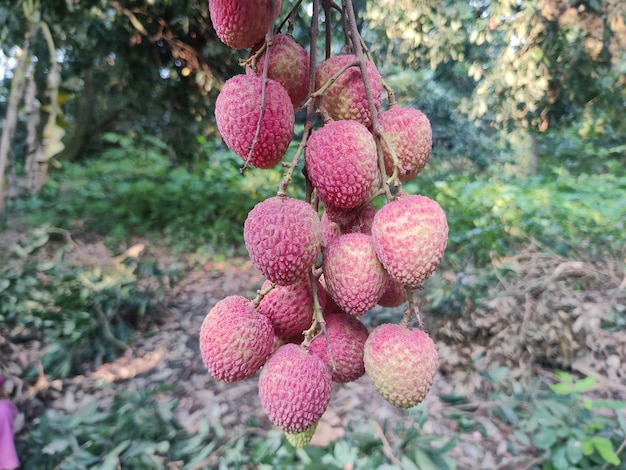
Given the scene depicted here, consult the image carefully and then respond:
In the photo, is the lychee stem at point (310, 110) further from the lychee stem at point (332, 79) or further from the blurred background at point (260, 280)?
the blurred background at point (260, 280)

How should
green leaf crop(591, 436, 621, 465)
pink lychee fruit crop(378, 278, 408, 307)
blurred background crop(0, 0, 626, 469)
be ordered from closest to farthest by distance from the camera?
pink lychee fruit crop(378, 278, 408, 307)
green leaf crop(591, 436, 621, 465)
blurred background crop(0, 0, 626, 469)

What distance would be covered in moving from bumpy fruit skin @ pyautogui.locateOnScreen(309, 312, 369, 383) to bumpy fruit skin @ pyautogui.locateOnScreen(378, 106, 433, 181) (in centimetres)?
19

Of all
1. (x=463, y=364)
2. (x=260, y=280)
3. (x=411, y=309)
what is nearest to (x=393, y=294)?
(x=411, y=309)

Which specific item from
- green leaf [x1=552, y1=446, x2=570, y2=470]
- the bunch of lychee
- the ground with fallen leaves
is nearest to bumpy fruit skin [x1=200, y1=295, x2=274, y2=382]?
the bunch of lychee

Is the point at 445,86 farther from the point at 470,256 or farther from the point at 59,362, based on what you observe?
the point at 59,362

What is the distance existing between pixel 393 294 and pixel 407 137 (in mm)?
199

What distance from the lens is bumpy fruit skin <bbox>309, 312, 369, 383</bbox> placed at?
22.2 inches

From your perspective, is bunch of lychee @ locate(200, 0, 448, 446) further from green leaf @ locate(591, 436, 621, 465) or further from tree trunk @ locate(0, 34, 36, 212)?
green leaf @ locate(591, 436, 621, 465)

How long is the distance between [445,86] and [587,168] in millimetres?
3984

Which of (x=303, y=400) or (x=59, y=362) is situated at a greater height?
(x=303, y=400)

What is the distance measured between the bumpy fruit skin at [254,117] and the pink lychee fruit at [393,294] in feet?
0.71

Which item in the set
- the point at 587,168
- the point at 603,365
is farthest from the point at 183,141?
the point at 587,168

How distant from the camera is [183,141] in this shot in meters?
3.44

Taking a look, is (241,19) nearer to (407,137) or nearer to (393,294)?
(407,137)
